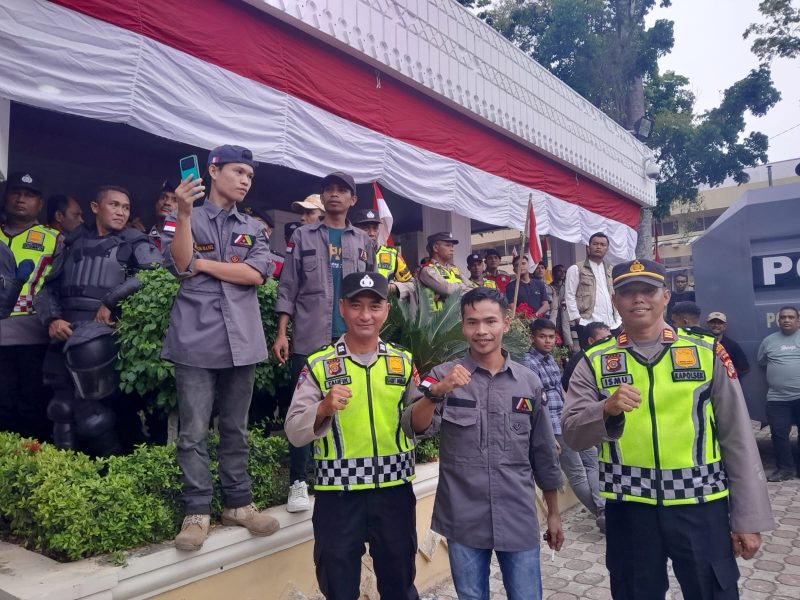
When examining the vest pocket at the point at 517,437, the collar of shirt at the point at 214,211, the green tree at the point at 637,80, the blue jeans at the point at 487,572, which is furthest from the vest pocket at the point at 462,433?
the green tree at the point at 637,80

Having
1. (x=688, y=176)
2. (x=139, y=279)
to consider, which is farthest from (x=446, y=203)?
(x=688, y=176)

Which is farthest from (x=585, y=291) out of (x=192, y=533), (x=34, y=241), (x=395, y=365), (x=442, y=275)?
(x=34, y=241)

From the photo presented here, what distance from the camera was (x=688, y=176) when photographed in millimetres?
18078

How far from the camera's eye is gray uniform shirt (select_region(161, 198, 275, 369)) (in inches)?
114

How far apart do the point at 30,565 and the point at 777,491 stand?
5.98 metres

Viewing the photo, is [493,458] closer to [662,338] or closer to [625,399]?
[625,399]

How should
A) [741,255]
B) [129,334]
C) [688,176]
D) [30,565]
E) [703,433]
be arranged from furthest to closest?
[688,176]
[741,255]
[129,334]
[30,565]
[703,433]

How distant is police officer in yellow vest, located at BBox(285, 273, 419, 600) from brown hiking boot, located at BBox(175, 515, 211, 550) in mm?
618

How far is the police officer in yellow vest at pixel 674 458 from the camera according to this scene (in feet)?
7.36

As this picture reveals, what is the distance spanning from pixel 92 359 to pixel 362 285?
1843 mm

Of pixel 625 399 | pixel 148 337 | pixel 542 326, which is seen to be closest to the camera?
pixel 625 399

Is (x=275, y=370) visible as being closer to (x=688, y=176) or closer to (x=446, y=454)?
(x=446, y=454)

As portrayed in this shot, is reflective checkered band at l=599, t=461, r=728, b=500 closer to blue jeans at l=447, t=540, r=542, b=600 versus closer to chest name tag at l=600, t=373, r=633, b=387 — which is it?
chest name tag at l=600, t=373, r=633, b=387

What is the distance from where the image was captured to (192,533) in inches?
110
